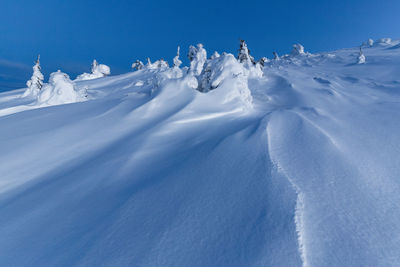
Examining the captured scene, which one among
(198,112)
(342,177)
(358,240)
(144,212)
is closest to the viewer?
(358,240)

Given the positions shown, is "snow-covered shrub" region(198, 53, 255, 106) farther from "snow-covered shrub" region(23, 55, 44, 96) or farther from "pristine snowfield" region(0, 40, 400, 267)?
"snow-covered shrub" region(23, 55, 44, 96)

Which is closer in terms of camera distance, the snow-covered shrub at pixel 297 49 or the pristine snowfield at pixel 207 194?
the pristine snowfield at pixel 207 194

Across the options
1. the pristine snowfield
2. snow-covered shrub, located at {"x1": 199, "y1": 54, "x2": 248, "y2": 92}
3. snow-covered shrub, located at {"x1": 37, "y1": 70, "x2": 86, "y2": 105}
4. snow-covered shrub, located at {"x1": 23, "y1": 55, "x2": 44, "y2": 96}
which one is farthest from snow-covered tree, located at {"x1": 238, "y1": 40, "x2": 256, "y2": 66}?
snow-covered shrub, located at {"x1": 23, "y1": 55, "x2": 44, "y2": 96}

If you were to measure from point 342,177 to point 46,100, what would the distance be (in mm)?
12931

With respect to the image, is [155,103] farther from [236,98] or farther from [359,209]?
[359,209]

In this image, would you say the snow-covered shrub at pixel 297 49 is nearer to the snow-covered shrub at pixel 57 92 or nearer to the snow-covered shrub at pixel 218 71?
the snow-covered shrub at pixel 218 71

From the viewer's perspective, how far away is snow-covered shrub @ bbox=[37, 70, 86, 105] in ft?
34.3

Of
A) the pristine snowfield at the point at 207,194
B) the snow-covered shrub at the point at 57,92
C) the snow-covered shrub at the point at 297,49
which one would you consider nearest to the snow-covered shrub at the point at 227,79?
the pristine snowfield at the point at 207,194

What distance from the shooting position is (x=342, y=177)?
1.78 metres

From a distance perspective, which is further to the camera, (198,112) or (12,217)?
(198,112)

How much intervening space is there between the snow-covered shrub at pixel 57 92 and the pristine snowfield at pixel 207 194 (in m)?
8.13

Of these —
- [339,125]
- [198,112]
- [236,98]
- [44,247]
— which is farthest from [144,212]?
[236,98]

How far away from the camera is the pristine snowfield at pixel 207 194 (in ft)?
4.03

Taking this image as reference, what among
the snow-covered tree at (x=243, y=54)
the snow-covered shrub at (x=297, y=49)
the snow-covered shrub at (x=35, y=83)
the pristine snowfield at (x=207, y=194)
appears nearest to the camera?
the pristine snowfield at (x=207, y=194)
